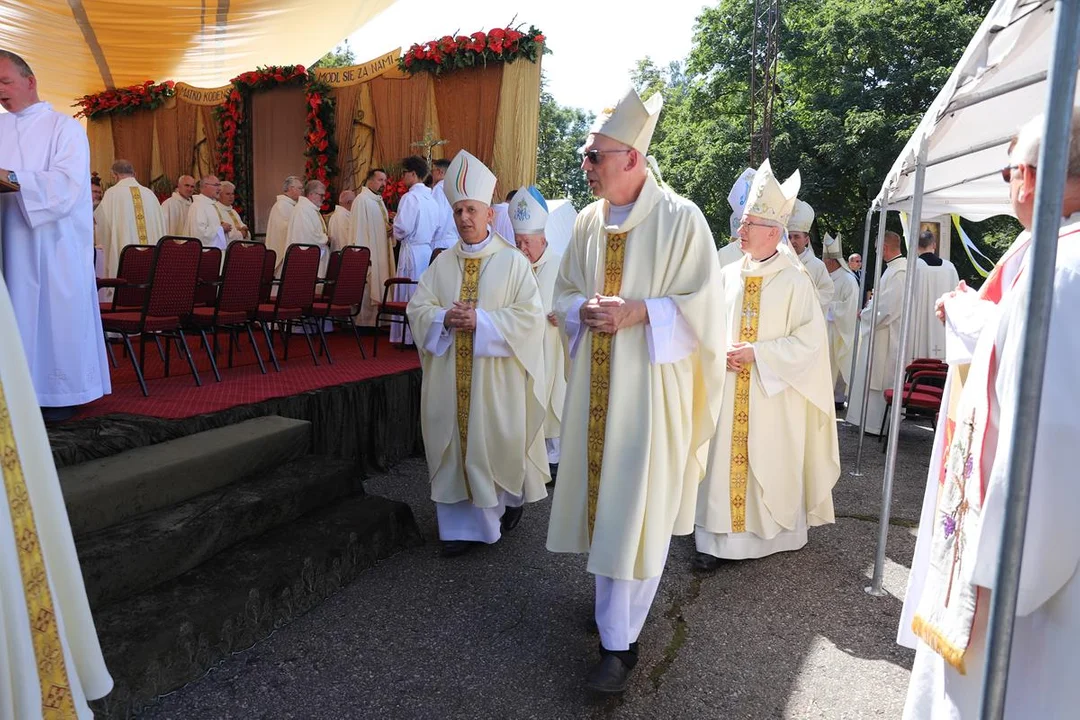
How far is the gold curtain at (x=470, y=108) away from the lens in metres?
10.3

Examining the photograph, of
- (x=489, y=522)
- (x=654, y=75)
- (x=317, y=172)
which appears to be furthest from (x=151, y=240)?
(x=654, y=75)

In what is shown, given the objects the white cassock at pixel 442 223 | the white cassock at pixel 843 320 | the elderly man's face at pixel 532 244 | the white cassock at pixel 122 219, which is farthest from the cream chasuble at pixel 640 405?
the white cassock at pixel 122 219

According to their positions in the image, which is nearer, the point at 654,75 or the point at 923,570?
the point at 923,570

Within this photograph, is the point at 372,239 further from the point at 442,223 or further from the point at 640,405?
the point at 640,405

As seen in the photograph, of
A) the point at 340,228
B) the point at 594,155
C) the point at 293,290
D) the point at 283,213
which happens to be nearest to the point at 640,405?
the point at 594,155

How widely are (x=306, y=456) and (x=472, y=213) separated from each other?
5.33 feet

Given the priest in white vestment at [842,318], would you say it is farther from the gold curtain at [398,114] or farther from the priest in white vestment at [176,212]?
the priest in white vestment at [176,212]

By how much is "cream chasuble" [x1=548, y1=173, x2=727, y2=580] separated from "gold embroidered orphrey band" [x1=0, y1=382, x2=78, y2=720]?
5.38 feet

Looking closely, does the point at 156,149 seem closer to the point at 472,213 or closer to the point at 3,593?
the point at 472,213

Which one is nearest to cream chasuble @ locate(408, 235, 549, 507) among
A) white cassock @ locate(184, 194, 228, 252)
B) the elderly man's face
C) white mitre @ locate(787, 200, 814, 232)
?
the elderly man's face

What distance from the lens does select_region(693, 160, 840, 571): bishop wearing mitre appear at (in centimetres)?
407

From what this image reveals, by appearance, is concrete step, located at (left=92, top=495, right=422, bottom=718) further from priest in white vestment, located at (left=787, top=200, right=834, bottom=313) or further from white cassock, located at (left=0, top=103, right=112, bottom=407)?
priest in white vestment, located at (left=787, top=200, right=834, bottom=313)

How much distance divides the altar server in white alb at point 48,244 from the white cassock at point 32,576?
2.34 meters

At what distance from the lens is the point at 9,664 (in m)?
1.62
